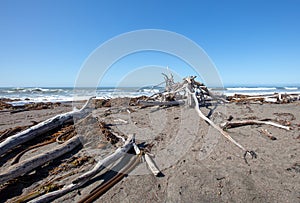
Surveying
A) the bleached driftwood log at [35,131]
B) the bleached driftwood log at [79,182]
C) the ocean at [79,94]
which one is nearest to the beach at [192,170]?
the bleached driftwood log at [79,182]

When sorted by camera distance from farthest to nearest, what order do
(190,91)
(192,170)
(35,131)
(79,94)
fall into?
(79,94), (190,91), (35,131), (192,170)

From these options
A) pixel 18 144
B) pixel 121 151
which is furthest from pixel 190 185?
pixel 18 144

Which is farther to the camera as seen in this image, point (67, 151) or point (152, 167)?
point (67, 151)

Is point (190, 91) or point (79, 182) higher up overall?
point (190, 91)

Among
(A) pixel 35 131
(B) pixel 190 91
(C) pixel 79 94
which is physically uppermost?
(B) pixel 190 91

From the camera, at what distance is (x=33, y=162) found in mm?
2619

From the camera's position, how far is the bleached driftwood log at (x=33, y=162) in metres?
2.32

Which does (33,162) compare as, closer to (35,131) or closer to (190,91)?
(35,131)

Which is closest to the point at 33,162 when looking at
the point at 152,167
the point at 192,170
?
the point at 152,167

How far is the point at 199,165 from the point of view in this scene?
104 inches

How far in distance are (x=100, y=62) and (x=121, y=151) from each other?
3.19m

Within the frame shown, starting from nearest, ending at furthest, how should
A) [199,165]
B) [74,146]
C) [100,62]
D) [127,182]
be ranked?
1. [127,182]
2. [199,165]
3. [74,146]
4. [100,62]

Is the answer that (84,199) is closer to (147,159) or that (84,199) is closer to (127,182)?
(127,182)

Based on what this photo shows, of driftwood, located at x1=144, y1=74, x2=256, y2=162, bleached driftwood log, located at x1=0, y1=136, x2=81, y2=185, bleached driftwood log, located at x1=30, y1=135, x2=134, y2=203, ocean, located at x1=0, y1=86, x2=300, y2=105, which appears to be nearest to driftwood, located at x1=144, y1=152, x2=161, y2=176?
bleached driftwood log, located at x1=30, y1=135, x2=134, y2=203
